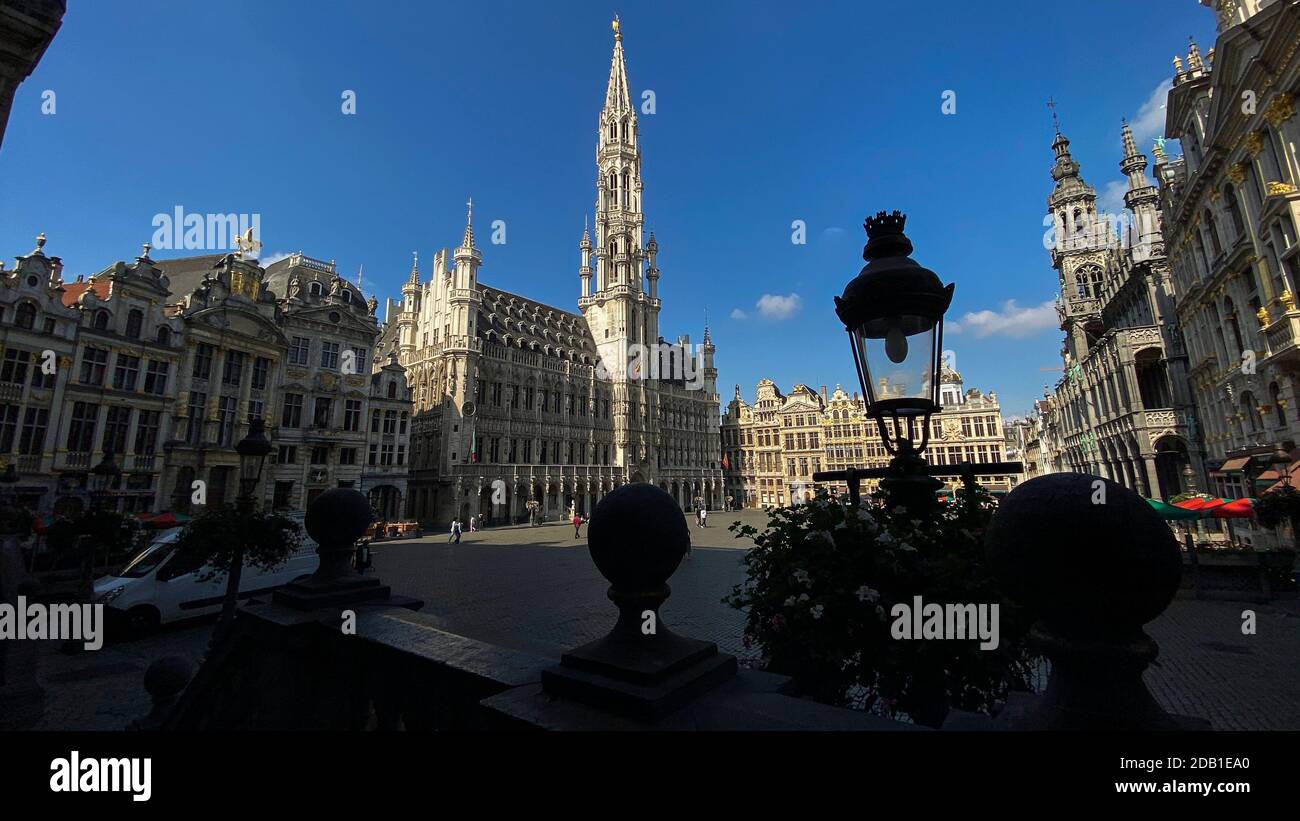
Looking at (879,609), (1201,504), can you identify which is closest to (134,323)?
(879,609)

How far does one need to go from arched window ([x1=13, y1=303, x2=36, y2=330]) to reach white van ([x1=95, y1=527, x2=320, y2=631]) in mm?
18276

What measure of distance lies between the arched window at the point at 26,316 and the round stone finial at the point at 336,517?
2861cm

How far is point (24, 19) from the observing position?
507cm

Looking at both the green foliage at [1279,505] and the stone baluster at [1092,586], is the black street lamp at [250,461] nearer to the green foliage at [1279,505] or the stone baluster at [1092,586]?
the stone baluster at [1092,586]

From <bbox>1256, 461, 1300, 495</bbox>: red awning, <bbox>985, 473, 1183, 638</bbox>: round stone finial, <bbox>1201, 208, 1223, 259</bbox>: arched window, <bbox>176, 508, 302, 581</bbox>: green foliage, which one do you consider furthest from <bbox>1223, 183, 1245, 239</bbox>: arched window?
<bbox>176, 508, 302, 581</bbox>: green foliage

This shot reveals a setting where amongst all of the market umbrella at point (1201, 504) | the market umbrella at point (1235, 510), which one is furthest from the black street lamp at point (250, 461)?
the market umbrella at point (1235, 510)

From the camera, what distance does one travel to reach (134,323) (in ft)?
81.6

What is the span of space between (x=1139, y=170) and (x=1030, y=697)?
183 ft

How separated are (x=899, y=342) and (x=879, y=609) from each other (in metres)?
2.35

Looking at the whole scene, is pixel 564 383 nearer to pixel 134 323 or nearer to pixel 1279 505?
pixel 134 323

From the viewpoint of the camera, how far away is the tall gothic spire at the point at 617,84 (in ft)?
232

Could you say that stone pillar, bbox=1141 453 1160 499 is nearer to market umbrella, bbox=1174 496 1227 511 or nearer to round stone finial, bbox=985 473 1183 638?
market umbrella, bbox=1174 496 1227 511

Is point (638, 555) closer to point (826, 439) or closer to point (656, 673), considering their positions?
point (656, 673)

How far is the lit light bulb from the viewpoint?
439cm
